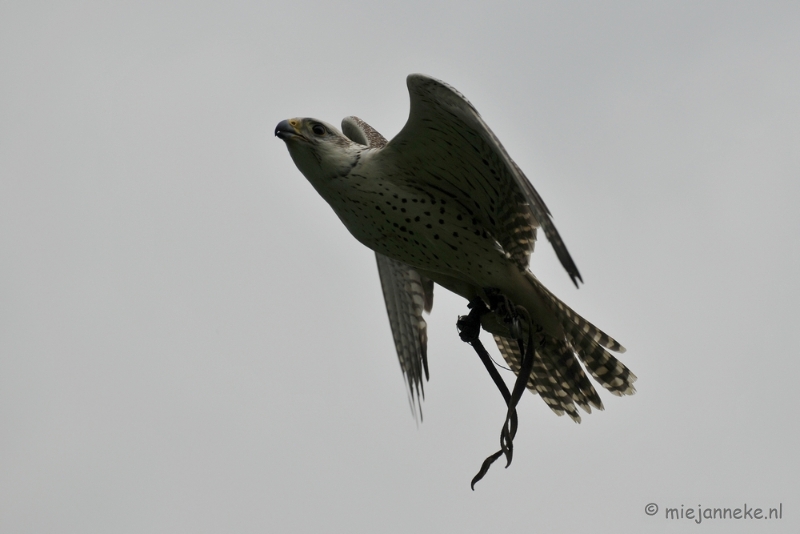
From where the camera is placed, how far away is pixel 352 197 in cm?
625

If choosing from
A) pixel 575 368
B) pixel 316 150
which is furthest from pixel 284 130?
pixel 575 368

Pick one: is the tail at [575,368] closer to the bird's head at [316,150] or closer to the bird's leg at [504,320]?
the bird's leg at [504,320]

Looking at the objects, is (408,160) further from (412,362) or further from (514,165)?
(412,362)

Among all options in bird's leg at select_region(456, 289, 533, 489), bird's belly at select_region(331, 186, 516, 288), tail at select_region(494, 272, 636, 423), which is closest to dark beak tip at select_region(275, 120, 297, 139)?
bird's belly at select_region(331, 186, 516, 288)

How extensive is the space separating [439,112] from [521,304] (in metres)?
1.62

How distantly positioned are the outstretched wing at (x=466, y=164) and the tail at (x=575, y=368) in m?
0.81

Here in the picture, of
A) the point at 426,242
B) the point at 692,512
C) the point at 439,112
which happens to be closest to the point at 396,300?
the point at 426,242

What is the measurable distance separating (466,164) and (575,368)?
6.48ft

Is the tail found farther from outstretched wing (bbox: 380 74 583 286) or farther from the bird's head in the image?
the bird's head

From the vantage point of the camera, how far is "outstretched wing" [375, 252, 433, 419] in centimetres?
761

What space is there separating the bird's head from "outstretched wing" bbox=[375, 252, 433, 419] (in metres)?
1.53

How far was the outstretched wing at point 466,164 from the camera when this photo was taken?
573cm

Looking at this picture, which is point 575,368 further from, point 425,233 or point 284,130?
point 284,130

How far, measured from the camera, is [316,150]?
249 inches
